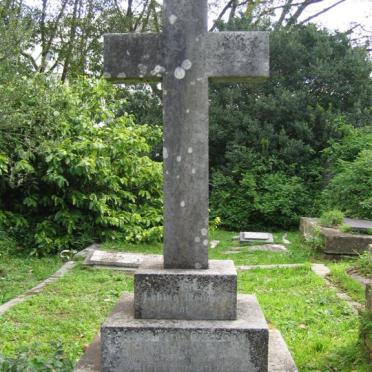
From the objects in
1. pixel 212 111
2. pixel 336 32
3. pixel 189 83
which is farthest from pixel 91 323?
pixel 336 32

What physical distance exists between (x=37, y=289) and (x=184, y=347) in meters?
3.55

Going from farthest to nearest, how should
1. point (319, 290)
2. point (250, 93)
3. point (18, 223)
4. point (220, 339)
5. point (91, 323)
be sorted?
1. point (250, 93)
2. point (18, 223)
3. point (319, 290)
4. point (91, 323)
5. point (220, 339)

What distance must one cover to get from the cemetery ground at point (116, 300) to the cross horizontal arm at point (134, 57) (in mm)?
1813

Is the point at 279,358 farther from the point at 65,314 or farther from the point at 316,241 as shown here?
the point at 316,241

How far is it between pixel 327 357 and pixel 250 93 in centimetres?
1220

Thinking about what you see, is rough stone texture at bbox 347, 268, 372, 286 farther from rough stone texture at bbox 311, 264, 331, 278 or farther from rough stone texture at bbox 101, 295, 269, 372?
rough stone texture at bbox 101, 295, 269, 372

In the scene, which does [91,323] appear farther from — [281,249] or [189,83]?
[281,249]

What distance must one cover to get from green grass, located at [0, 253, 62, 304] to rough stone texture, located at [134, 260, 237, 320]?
3260mm

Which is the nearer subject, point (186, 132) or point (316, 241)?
point (186, 132)

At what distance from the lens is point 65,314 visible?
511cm

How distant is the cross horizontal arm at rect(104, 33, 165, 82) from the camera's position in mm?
3264

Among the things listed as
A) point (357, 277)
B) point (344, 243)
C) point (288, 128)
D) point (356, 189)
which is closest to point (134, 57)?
point (357, 277)

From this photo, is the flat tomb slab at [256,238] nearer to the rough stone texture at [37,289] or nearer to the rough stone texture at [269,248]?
the rough stone texture at [269,248]

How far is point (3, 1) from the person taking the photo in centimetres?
728
